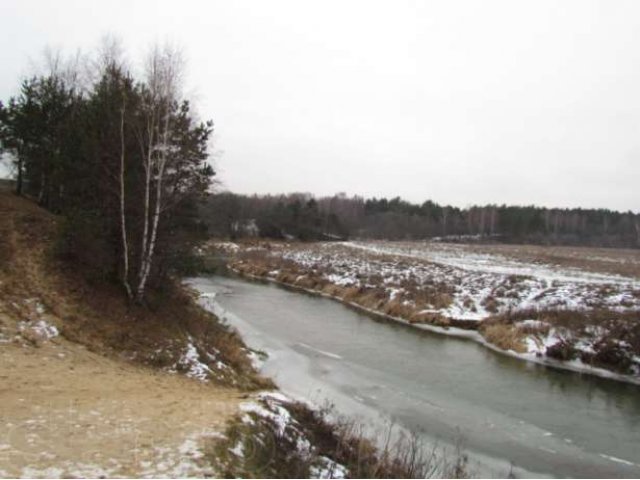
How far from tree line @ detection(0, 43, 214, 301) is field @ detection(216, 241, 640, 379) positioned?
13.3m

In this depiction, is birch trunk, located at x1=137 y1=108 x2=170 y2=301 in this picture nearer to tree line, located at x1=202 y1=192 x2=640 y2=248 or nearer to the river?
the river

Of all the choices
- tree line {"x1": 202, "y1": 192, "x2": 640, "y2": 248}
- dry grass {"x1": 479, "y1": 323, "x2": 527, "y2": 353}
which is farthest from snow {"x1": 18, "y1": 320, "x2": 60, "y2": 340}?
tree line {"x1": 202, "y1": 192, "x2": 640, "y2": 248}

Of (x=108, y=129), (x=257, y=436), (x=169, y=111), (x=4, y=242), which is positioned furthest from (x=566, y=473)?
(x=4, y=242)

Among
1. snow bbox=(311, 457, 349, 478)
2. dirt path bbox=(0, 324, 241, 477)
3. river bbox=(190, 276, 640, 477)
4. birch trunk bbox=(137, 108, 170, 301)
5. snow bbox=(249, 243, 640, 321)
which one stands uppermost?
birch trunk bbox=(137, 108, 170, 301)

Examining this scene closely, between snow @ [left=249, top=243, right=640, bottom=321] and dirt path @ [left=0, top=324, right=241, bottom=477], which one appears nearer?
dirt path @ [left=0, top=324, right=241, bottom=477]

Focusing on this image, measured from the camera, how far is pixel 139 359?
45.9ft

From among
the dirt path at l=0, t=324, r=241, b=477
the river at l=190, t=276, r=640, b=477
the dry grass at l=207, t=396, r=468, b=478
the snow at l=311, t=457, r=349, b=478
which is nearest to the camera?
the dirt path at l=0, t=324, r=241, b=477

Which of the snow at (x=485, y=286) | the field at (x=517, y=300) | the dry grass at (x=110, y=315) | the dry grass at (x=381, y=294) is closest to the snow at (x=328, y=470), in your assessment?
the dry grass at (x=110, y=315)

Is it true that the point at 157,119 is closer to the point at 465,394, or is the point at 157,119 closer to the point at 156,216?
the point at 156,216

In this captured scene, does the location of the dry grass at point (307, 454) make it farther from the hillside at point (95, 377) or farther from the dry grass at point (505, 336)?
the dry grass at point (505, 336)

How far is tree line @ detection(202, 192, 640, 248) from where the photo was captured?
86.1 meters

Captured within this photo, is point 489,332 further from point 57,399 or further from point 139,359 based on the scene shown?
point 57,399

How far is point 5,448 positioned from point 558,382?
16.2 metres

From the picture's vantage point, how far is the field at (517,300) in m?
19.4
